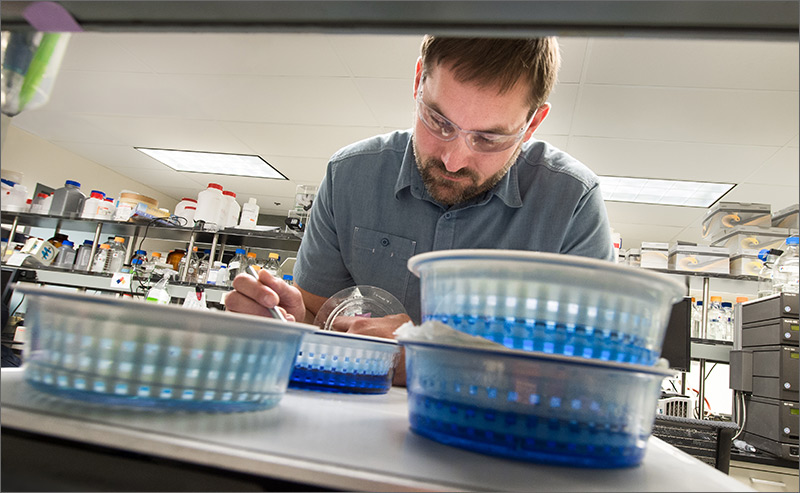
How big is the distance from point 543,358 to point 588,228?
1.00 meters

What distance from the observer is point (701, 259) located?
3779 mm

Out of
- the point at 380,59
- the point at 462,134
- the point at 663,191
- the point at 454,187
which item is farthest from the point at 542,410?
the point at 663,191

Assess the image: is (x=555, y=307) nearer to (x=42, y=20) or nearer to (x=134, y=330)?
(x=134, y=330)

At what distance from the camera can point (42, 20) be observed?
44 centimetres

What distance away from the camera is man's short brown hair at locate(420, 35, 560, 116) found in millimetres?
995

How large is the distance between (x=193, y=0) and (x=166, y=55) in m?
0.07

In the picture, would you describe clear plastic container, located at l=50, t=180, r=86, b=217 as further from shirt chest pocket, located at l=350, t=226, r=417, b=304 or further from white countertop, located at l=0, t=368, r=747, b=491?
white countertop, located at l=0, t=368, r=747, b=491

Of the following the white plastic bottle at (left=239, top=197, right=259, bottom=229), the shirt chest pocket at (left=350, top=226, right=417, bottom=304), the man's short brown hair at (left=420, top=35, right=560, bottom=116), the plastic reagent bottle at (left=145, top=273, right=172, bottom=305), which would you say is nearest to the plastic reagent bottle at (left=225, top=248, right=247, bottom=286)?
the white plastic bottle at (left=239, top=197, right=259, bottom=229)

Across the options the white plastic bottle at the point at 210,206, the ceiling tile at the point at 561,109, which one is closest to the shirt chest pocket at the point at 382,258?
the ceiling tile at the point at 561,109

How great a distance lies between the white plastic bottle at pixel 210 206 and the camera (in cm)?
379

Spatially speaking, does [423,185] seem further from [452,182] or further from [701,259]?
[701,259]

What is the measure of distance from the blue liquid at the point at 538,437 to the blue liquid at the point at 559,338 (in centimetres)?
6

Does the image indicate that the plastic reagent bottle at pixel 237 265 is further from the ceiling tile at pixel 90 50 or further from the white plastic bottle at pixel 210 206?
the ceiling tile at pixel 90 50

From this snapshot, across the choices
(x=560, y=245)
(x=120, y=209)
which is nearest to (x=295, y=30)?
(x=560, y=245)
